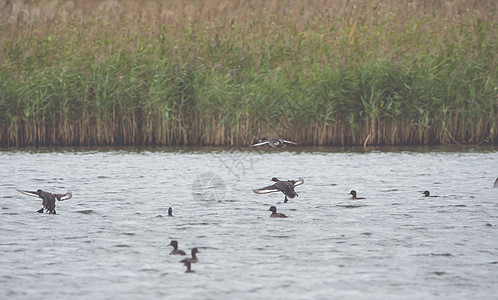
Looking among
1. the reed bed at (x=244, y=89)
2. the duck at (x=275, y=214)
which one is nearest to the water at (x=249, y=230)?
the duck at (x=275, y=214)

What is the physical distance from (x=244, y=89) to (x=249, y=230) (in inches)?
373

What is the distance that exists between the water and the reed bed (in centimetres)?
200

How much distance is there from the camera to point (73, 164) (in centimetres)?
1642

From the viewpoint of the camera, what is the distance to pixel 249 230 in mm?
9812

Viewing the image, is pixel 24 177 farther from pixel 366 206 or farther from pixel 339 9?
pixel 339 9

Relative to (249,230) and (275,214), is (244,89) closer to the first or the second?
(275,214)

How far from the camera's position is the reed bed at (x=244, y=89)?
1875 cm

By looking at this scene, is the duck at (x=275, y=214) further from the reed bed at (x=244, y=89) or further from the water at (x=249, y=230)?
the reed bed at (x=244, y=89)

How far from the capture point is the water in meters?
7.24

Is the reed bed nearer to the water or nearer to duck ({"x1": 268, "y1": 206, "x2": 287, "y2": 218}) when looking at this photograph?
the water

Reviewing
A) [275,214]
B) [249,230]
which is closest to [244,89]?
[275,214]

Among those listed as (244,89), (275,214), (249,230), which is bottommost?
(249,230)

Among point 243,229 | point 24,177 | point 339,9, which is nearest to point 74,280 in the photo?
point 243,229

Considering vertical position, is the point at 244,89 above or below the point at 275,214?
above
